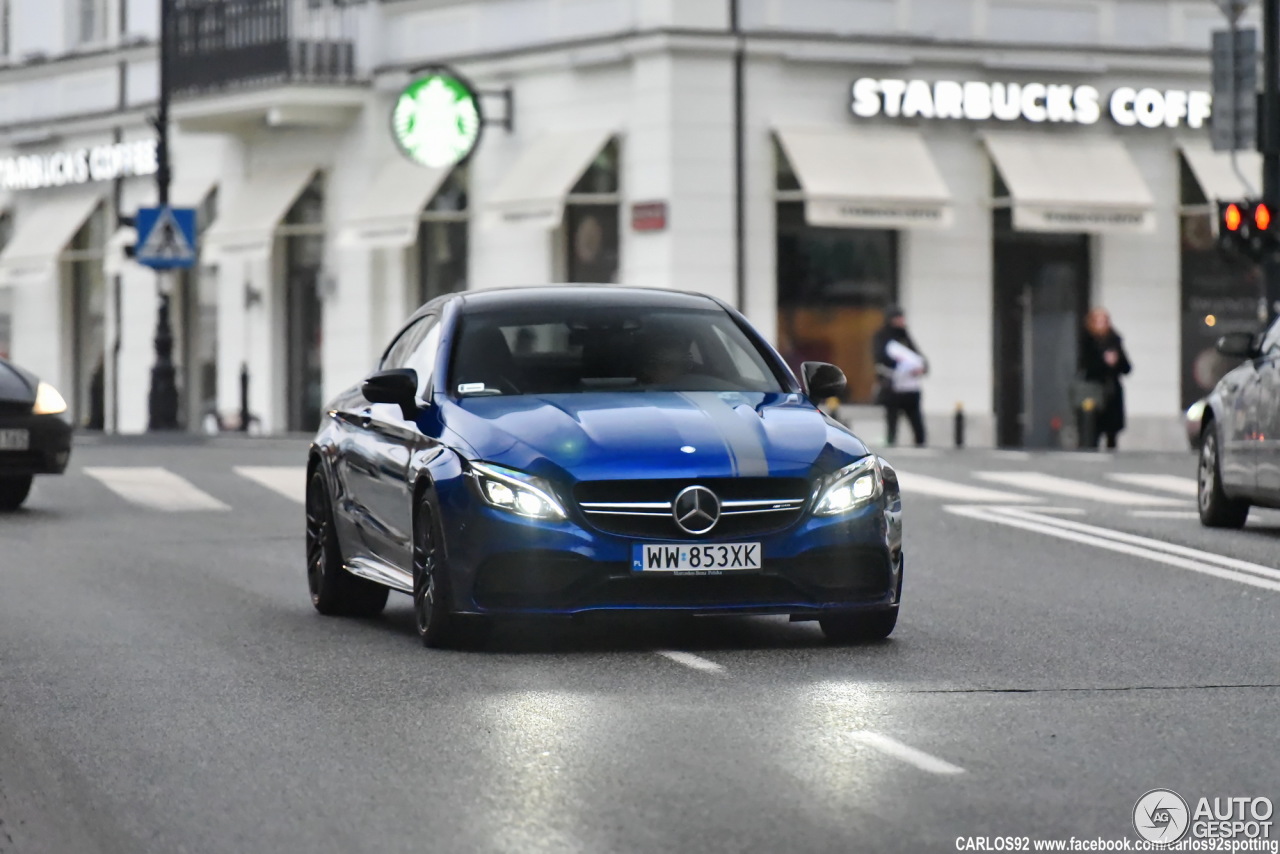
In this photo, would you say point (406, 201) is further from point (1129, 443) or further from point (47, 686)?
point (47, 686)

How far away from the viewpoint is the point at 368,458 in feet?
39.0

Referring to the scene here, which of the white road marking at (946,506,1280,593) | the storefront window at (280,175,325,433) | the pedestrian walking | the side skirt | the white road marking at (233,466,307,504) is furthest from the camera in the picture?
the storefront window at (280,175,325,433)

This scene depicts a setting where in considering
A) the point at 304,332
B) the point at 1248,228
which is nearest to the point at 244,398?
the point at 304,332

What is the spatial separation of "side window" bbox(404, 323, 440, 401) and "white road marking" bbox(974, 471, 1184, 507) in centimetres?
942

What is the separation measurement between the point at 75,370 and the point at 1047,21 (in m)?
18.1

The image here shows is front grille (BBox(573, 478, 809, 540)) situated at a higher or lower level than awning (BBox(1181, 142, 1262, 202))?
lower

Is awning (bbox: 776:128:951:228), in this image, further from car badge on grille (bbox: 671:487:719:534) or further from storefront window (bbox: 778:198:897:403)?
car badge on grille (bbox: 671:487:719:534)

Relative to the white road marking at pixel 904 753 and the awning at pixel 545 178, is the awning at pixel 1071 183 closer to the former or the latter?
the awning at pixel 545 178

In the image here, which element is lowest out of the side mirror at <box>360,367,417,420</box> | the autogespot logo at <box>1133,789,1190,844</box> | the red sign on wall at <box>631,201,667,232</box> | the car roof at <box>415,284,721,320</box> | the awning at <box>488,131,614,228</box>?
the autogespot logo at <box>1133,789,1190,844</box>

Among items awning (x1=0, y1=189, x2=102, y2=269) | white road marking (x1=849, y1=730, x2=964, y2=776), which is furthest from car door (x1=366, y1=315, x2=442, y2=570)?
awning (x1=0, y1=189, x2=102, y2=269)

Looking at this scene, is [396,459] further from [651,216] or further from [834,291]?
[834,291]

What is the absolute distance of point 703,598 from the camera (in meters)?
10.3

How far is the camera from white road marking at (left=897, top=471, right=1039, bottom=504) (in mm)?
20734

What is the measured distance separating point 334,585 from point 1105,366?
68.6 feet
